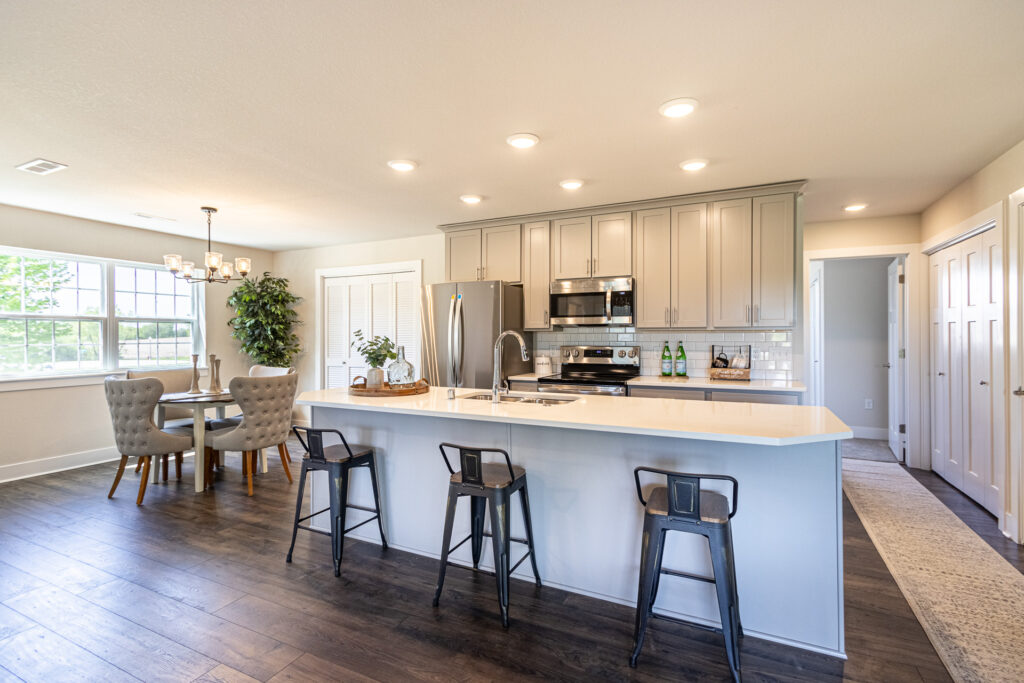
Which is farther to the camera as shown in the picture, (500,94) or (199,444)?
(199,444)

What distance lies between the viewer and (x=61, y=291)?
4824 millimetres

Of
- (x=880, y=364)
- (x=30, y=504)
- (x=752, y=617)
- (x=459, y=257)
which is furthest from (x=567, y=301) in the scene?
(x=30, y=504)

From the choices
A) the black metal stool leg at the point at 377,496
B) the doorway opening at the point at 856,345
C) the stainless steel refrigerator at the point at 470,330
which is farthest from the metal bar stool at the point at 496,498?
the doorway opening at the point at 856,345

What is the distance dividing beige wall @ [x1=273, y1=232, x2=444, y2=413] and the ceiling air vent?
3.09 metres

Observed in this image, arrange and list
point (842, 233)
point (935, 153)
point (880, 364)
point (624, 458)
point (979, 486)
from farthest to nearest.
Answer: point (880, 364) < point (842, 233) < point (979, 486) < point (935, 153) < point (624, 458)

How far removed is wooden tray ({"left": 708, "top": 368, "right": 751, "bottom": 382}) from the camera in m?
4.10

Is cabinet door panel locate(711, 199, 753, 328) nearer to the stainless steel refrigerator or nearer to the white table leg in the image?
the stainless steel refrigerator

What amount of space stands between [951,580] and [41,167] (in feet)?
19.6

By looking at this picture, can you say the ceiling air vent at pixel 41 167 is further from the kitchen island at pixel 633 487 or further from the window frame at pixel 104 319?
the kitchen island at pixel 633 487

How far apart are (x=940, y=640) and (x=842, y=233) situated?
393cm

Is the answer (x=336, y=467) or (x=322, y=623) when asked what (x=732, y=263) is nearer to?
(x=336, y=467)

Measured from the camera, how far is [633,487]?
2.28 m

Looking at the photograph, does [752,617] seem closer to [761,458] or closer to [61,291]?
[761,458]

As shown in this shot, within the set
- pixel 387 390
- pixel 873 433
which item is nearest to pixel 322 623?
pixel 387 390
